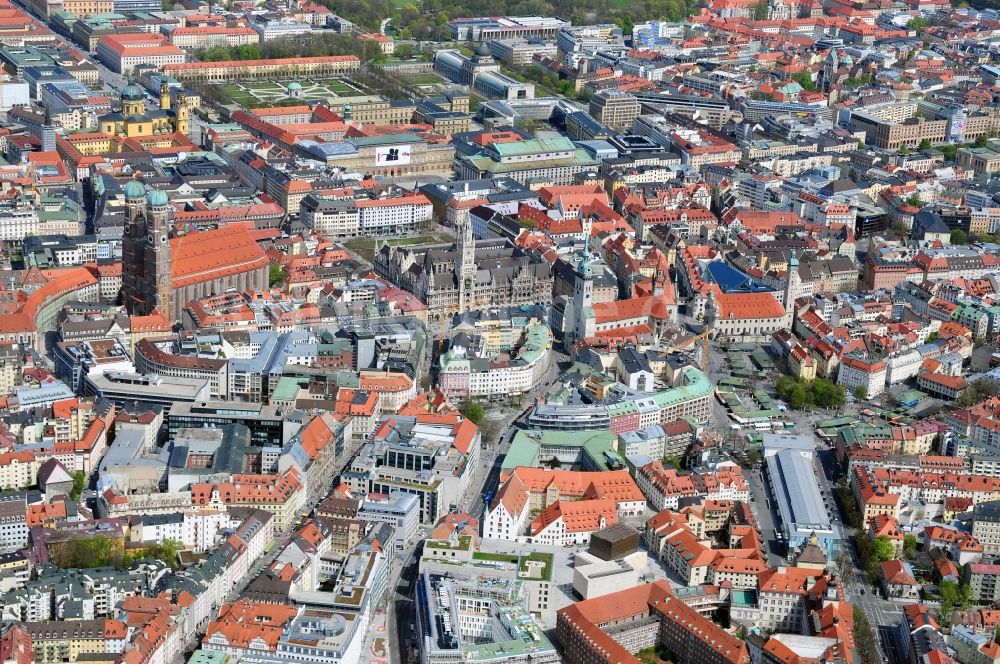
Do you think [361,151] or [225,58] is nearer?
[361,151]

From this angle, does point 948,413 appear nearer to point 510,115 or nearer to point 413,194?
point 413,194

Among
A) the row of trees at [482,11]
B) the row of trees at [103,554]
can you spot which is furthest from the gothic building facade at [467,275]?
the row of trees at [482,11]

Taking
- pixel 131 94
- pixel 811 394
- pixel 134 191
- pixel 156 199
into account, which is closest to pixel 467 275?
pixel 156 199

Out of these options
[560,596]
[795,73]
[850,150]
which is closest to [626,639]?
[560,596]

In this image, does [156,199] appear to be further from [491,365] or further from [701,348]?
[701,348]

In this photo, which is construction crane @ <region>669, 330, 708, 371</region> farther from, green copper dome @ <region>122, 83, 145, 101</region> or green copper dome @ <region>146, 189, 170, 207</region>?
green copper dome @ <region>122, 83, 145, 101</region>

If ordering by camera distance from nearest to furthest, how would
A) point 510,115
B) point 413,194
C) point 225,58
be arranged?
point 413,194 < point 510,115 < point 225,58

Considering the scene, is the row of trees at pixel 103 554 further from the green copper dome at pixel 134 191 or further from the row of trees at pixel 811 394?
the row of trees at pixel 811 394

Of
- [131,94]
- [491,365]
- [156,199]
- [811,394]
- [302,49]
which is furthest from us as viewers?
[302,49]
